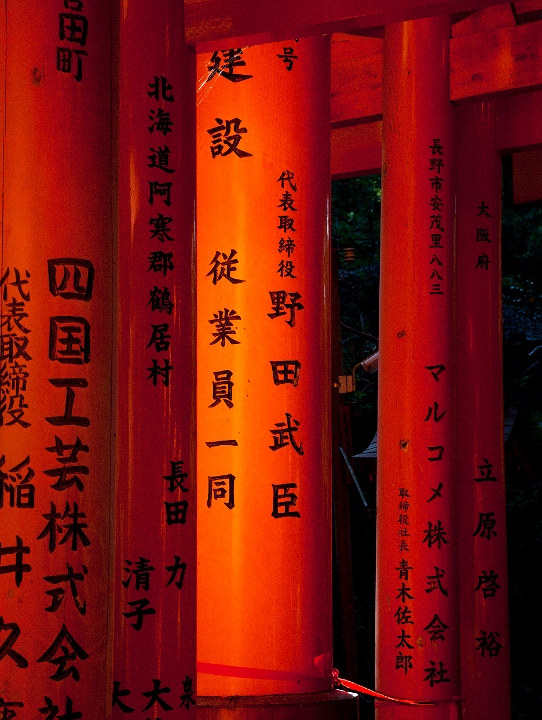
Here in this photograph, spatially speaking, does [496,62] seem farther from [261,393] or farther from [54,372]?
[54,372]

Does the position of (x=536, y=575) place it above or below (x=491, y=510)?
below

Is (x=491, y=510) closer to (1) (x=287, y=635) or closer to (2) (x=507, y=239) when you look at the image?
(1) (x=287, y=635)

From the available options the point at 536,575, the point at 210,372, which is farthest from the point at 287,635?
the point at 536,575

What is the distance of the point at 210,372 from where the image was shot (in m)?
4.33

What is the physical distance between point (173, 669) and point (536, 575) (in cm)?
1087

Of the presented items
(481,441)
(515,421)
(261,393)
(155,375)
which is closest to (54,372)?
(155,375)

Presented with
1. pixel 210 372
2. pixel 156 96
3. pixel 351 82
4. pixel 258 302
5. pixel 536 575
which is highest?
pixel 351 82

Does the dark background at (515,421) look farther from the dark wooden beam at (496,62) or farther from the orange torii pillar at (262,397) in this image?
the orange torii pillar at (262,397)

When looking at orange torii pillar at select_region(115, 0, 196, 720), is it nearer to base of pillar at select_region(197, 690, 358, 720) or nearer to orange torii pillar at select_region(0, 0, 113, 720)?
orange torii pillar at select_region(0, 0, 113, 720)

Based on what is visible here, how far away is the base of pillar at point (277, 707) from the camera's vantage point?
13.4ft

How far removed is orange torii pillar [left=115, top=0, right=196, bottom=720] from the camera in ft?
10.7

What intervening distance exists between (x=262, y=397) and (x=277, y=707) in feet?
3.93

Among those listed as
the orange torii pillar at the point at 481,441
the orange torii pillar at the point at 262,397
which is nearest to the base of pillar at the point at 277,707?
the orange torii pillar at the point at 262,397

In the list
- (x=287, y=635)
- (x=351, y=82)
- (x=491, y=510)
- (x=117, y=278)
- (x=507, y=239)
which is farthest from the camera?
(x=507, y=239)
